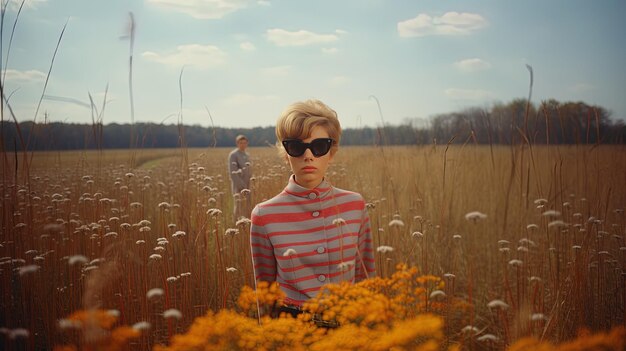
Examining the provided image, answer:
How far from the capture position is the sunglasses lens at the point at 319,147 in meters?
1.76

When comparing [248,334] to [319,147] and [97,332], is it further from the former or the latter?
[319,147]

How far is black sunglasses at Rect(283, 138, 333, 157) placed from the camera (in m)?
1.76

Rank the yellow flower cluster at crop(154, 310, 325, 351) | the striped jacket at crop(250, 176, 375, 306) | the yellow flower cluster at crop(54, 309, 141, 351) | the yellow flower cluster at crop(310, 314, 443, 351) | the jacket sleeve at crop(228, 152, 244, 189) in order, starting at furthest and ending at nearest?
the jacket sleeve at crop(228, 152, 244, 189), the striped jacket at crop(250, 176, 375, 306), the yellow flower cluster at crop(154, 310, 325, 351), the yellow flower cluster at crop(310, 314, 443, 351), the yellow flower cluster at crop(54, 309, 141, 351)

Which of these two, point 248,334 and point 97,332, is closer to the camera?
point 97,332

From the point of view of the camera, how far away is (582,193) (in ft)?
12.1

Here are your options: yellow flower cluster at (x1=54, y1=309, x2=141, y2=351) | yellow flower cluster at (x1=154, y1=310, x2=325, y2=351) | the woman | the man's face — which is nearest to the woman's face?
the woman

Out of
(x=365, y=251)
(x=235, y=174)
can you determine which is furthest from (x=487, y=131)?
(x=235, y=174)

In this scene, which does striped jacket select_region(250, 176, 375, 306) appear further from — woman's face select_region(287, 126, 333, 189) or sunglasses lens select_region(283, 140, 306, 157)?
sunglasses lens select_region(283, 140, 306, 157)

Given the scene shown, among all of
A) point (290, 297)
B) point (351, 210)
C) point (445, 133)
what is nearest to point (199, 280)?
point (290, 297)

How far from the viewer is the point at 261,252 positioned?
70.1 inches

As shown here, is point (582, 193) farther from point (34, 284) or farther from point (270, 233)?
point (34, 284)

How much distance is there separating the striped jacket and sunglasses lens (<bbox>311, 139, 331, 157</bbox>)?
0.56 ft

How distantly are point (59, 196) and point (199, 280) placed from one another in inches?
64.3

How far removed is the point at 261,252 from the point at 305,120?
678 mm
